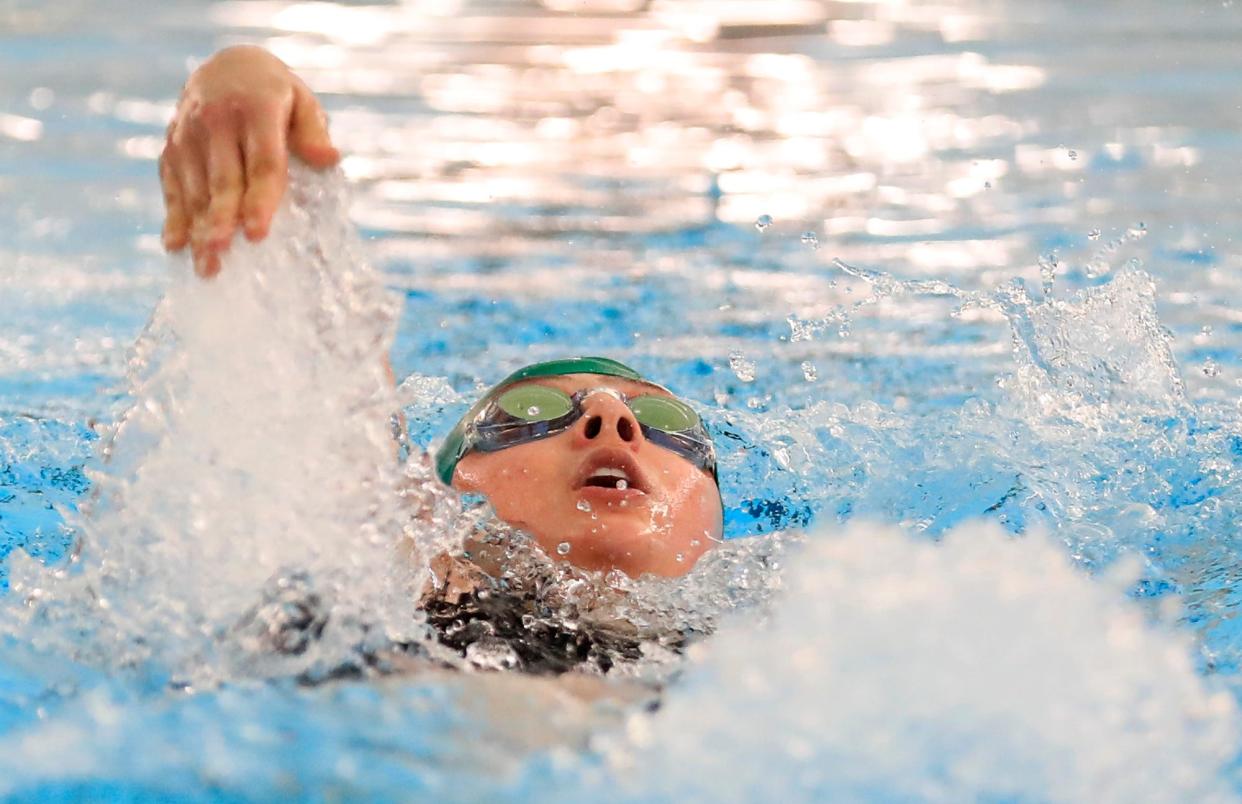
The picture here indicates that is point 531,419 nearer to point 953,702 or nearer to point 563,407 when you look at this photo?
point 563,407

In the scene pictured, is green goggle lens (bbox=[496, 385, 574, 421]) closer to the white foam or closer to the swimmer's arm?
the swimmer's arm

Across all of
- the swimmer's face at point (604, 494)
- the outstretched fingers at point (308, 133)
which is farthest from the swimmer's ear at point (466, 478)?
the outstretched fingers at point (308, 133)

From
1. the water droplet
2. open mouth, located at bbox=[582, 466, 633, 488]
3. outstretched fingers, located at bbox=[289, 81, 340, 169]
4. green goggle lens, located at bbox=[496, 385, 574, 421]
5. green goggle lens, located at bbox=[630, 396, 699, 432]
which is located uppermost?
outstretched fingers, located at bbox=[289, 81, 340, 169]

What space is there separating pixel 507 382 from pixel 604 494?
1.21 ft

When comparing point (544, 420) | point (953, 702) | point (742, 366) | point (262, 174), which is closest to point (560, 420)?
point (544, 420)

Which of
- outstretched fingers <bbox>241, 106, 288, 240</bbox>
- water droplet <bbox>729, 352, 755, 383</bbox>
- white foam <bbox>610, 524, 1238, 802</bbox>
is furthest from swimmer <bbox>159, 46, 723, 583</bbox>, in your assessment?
water droplet <bbox>729, 352, 755, 383</bbox>

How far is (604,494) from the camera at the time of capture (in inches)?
77.7

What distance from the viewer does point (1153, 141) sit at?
223 inches

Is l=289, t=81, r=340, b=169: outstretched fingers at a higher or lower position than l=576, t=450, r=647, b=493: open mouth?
higher

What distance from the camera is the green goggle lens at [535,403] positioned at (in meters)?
2.14

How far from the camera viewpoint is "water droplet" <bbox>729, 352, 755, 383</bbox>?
3672 millimetres

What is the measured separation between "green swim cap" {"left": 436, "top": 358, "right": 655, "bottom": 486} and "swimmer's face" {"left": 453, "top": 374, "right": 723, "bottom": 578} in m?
0.05

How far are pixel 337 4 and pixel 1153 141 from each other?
12.3 feet

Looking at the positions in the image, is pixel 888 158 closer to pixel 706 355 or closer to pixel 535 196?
pixel 535 196
